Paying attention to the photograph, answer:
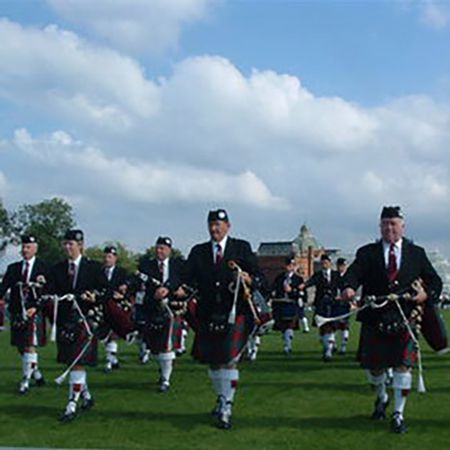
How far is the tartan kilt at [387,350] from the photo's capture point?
7867 mm

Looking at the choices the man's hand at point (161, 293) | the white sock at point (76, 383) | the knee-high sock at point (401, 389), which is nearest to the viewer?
the knee-high sock at point (401, 389)

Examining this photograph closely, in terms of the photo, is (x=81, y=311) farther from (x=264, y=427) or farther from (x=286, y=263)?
(x=286, y=263)

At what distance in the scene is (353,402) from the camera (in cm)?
953

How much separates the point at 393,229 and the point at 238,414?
2.91 m

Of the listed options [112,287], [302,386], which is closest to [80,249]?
[112,287]

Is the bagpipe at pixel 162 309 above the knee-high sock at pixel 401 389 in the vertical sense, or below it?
above

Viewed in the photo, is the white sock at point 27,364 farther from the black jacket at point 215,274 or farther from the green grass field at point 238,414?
the black jacket at point 215,274

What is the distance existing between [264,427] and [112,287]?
9.24 ft

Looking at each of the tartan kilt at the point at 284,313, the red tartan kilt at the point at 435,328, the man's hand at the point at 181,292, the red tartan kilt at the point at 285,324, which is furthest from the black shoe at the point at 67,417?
the tartan kilt at the point at 284,313

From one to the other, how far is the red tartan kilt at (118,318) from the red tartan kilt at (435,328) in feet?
12.7

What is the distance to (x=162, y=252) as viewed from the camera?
11688 mm

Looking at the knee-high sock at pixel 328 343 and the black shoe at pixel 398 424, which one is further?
the knee-high sock at pixel 328 343

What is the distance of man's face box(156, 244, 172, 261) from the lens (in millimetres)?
11672

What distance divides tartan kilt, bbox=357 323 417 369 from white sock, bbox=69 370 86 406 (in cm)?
336
